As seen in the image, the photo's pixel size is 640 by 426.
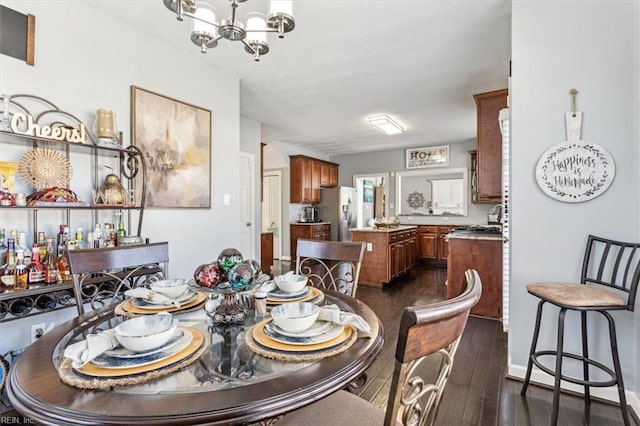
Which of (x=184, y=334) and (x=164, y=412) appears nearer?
(x=164, y=412)

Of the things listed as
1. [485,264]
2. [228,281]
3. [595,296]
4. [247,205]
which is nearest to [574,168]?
[595,296]

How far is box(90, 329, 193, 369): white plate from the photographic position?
76cm

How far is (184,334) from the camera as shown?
948 millimetres

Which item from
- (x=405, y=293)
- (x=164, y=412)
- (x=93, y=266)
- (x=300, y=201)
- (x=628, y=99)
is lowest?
(x=405, y=293)

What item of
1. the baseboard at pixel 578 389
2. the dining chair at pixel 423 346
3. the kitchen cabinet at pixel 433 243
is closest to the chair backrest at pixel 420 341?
the dining chair at pixel 423 346

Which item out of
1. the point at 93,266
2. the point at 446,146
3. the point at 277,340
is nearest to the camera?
the point at 277,340

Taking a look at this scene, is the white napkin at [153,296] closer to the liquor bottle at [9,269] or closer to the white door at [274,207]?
the liquor bottle at [9,269]

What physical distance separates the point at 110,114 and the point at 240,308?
6.16 ft

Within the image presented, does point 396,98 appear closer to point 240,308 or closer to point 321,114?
point 321,114

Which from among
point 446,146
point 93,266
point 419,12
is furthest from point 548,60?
point 446,146

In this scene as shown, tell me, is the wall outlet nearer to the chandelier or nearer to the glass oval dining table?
the glass oval dining table

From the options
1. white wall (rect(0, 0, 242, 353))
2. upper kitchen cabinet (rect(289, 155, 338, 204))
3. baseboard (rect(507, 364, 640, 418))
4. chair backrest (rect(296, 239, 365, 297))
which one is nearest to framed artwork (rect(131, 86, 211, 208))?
white wall (rect(0, 0, 242, 353))

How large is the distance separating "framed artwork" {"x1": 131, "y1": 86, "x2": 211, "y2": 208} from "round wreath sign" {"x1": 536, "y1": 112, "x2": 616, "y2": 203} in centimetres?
278

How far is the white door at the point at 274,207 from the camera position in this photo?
7238 millimetres
